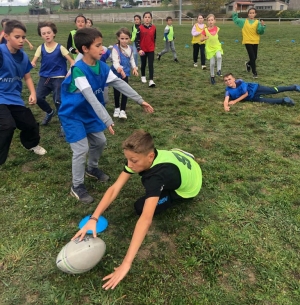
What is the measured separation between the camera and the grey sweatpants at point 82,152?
3.54 m

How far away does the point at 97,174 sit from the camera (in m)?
4.11

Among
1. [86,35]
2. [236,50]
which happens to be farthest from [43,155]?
[236,50]

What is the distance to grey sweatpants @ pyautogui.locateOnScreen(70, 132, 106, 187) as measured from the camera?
3539 millimetres

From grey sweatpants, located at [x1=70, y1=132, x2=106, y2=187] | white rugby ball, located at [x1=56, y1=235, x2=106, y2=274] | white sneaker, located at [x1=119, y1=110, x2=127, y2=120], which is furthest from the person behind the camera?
white sneaker, located at [x1=119, y1=110, x2=127, y2=120]

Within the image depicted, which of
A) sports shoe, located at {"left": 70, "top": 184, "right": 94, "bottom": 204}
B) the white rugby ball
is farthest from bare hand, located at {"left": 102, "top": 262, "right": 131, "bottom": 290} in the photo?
sports shoe, located at {"left": 70, "top": 184, "right": 94, "bottom": 204}

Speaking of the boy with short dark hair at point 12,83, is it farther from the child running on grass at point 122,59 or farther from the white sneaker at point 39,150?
the child running on grass at point 122,59

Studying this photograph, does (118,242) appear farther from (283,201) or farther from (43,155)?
(43,155)

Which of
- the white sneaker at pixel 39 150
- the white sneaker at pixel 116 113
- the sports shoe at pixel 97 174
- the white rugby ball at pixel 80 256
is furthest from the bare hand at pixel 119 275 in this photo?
the white sneaker at pixel 116 113

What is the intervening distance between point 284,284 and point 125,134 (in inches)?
147

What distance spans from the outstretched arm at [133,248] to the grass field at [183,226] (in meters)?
0.17

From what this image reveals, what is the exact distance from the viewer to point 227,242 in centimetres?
300

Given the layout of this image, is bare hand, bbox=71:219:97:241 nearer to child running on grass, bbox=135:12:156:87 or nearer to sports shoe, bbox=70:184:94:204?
sports shoe, bbox=70:184:94:204

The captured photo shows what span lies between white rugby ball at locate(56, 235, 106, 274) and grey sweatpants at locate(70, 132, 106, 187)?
1.18 metres

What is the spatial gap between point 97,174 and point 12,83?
1670mm
